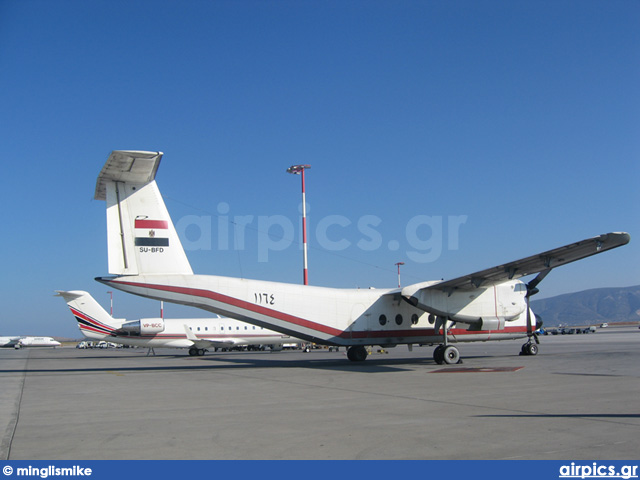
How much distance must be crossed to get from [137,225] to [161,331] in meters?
23.5

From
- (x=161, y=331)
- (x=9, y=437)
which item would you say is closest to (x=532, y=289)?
(x=9, y=437)

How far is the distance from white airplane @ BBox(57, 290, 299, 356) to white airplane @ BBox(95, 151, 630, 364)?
Result: 18.9m

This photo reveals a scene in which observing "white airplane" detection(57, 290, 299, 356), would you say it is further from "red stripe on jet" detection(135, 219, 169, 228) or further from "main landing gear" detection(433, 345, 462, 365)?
"red stripe on jet" detection(135, 219, 169, 228)

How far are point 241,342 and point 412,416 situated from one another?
110ft

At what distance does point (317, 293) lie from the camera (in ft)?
69.2

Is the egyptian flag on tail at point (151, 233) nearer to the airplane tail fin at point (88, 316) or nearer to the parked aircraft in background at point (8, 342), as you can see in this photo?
the airplane tail fin at point (88, 316)

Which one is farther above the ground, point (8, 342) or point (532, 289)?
point (532, 289)

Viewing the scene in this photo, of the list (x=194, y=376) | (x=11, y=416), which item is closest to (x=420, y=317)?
(x=194, y=376)

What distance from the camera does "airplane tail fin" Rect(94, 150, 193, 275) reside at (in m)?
17.8

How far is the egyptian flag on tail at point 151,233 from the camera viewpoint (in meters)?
18.1

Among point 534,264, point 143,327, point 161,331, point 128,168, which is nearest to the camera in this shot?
point 128,168

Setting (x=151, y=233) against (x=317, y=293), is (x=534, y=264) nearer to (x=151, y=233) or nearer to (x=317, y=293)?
(x=317, y=293)
